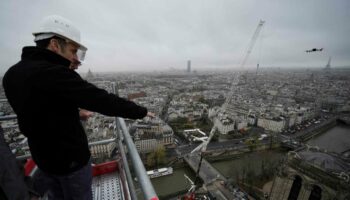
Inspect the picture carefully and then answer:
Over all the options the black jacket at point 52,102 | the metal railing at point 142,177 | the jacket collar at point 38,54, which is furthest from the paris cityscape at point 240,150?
the jacket collar at point 38,54

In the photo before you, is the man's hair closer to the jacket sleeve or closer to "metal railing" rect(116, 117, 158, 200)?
the jacket sleeve

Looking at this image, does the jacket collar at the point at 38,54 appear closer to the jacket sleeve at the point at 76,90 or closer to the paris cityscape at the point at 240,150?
the jacket sleeve at the point at 76,90

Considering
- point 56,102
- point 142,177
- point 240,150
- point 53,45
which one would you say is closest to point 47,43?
point 53,45

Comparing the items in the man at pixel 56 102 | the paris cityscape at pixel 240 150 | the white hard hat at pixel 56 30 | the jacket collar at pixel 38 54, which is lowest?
the paris cityscape at pixel 240 150

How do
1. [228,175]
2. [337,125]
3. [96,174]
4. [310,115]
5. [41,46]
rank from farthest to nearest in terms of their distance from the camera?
1. [310,115]
2. [337,125]
3. [228,175]
4. [96,174]
5. [41,46]

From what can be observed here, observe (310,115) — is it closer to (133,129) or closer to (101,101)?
(133,129)

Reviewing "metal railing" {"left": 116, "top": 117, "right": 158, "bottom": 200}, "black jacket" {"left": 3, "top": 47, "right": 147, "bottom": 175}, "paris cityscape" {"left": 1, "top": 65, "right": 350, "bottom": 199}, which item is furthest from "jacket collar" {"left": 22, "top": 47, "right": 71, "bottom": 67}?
"paris cityscape" {"left": 1, "top": 65, "right": 350, "bottom": 199}

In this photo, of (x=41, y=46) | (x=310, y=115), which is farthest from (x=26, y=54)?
(x=310, y=115)
